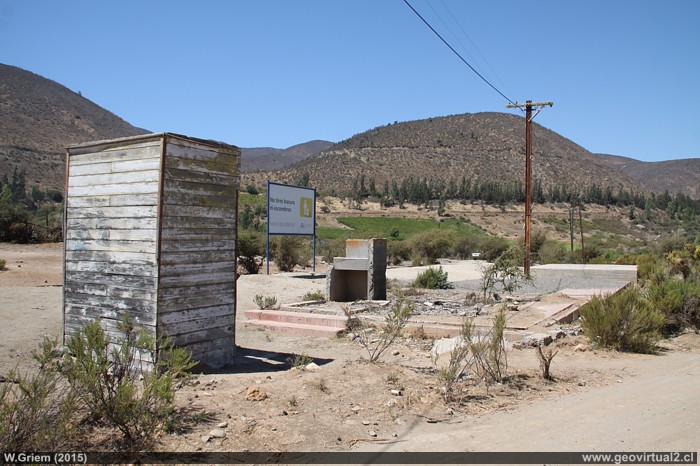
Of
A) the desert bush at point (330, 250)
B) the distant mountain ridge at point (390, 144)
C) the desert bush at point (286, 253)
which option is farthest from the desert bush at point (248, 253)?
the distant mountain ridge at point (390, 144)

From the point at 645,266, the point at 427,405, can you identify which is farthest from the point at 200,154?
the point at 645,266

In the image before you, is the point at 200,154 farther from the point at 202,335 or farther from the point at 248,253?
the point at 248,253

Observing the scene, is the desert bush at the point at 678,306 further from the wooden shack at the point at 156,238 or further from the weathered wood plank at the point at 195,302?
the wooden shack at the point at 156,238

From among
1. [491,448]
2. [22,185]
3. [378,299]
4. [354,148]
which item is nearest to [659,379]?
[491,448]

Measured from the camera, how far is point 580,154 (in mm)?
103562

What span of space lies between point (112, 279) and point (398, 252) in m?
29.2

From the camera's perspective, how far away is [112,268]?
7.78m

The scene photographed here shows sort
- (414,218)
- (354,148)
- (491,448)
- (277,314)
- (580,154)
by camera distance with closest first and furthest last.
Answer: (491,448), (277,314), (414,218), (354,148), (580,154)

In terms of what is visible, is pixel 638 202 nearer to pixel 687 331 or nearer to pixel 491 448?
pixel 687 331

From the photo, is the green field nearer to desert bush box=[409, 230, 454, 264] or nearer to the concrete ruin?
desert bush box=[409, 230, 454, 264]

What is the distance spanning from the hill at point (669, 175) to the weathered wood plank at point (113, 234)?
12955 cm

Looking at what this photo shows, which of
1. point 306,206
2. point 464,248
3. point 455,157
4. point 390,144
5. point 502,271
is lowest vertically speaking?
point 502,271

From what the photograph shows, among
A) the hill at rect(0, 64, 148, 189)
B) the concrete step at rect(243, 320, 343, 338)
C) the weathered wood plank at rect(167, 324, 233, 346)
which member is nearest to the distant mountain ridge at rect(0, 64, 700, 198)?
the hill at rect(0, 64, 148, 189)

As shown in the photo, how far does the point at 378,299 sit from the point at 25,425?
11425 mm
